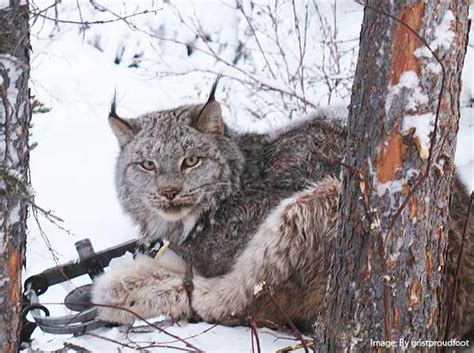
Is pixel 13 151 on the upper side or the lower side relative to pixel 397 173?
upper

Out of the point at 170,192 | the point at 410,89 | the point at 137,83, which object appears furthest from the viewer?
the point at 137,83

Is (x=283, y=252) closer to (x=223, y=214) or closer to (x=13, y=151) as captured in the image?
(x=223, y=214)

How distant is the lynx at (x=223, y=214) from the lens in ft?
12.9

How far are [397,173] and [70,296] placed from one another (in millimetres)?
2382

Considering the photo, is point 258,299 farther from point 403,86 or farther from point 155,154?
point 403,86

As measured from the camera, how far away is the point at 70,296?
441 centimetres

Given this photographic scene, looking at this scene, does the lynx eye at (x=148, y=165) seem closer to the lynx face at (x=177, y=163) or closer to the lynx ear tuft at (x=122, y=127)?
the lynx face at (x=177, y=163)

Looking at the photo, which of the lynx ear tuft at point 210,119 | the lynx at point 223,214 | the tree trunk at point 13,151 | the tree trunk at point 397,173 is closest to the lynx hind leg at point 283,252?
the lynx at point 223,214

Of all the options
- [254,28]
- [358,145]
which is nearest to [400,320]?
[358,145]

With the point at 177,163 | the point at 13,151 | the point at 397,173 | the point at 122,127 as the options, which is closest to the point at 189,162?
the point at 177,163

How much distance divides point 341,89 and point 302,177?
3407mm

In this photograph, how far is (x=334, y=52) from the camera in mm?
7887

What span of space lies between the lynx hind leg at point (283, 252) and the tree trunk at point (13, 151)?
1120 millimetres

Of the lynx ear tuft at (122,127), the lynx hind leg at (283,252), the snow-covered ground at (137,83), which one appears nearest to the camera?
the lynx hind leg at (283,252)
